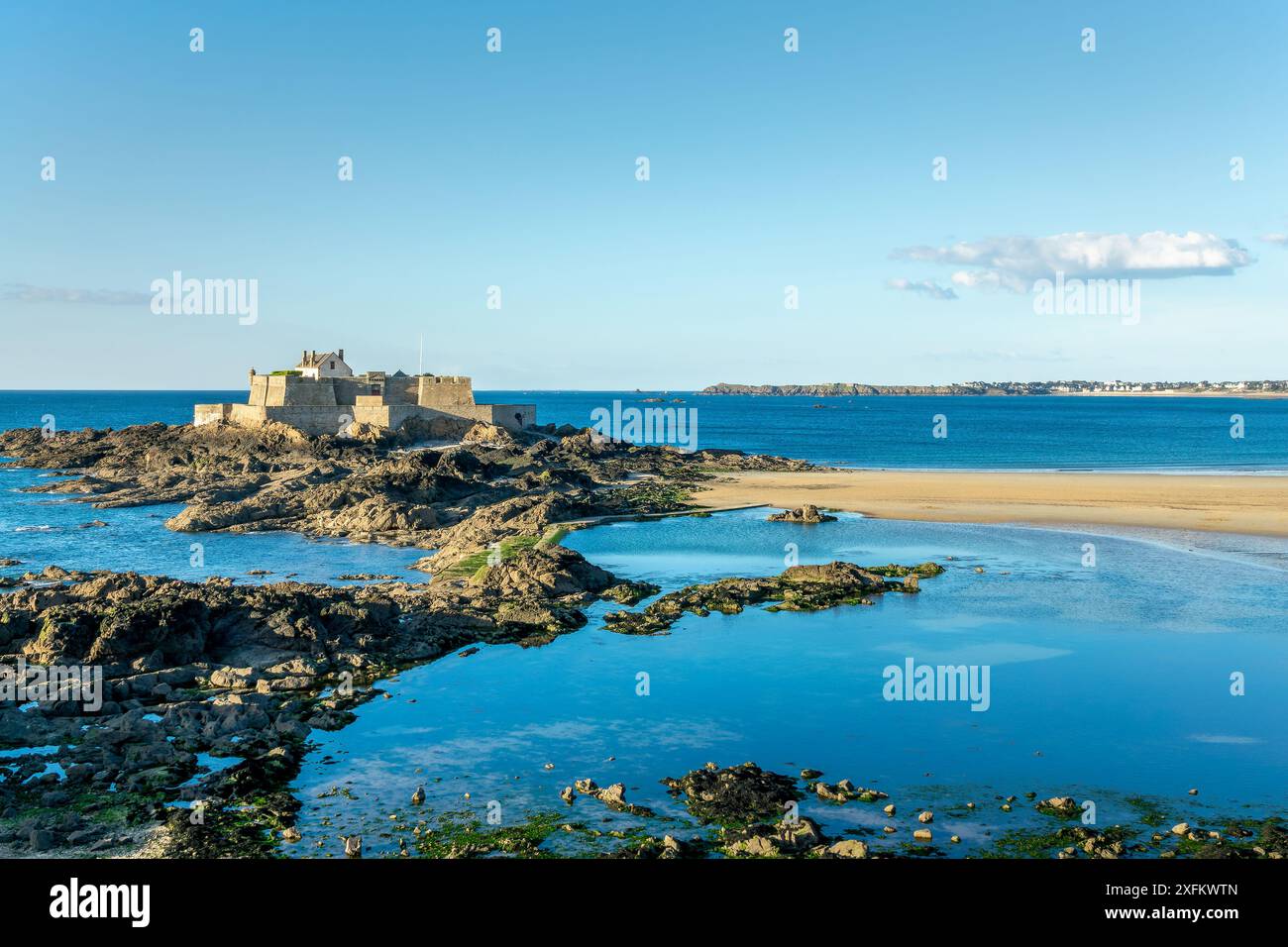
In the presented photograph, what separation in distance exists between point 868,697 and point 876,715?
99cm

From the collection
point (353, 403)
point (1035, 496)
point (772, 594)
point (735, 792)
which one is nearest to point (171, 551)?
point (772, 594)

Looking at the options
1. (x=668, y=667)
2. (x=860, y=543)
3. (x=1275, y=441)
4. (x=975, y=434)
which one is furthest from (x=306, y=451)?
(x=1275, y=441)

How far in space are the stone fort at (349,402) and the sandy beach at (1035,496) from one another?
18.5 metres

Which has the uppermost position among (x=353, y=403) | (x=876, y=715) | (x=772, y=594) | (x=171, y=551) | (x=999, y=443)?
(x=353, y=403)

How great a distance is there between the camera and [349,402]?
64812 millimetres

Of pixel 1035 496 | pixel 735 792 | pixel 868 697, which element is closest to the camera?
pixel 735 792

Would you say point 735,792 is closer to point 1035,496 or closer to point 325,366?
point 1035,496

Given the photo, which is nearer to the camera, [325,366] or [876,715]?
[876,715]

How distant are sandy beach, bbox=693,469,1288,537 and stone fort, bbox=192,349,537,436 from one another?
18.5 metres

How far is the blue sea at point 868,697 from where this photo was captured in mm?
13312

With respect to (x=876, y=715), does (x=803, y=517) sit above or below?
above

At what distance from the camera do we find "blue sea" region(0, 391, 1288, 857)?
43.7 ft
